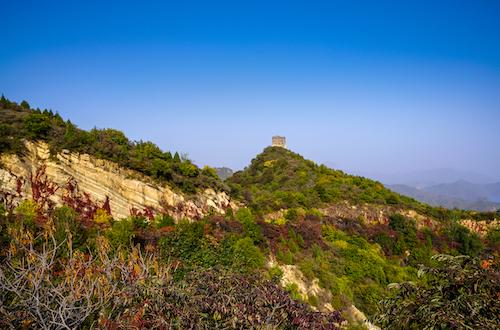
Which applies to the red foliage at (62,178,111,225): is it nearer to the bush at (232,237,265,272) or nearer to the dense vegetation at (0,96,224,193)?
the dense vegetation at (0,96,224,193)

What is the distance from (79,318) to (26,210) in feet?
31.3

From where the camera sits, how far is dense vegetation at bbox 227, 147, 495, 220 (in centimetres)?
3005

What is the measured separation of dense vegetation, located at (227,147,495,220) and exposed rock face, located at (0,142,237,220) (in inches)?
305

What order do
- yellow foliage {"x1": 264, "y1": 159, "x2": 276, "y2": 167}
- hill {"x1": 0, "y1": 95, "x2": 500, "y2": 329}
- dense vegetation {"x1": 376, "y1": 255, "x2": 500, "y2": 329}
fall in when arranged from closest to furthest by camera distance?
dense vegetation {"x1": 376, "y1": 255, "x2": 500, "y2": 329}, hill {"x1": 0, "y1": 95, "x2": 500, "y2": 329}, yellow foliage {"x1": 264, "y1": 159, "x2": 276, "y2": 167}

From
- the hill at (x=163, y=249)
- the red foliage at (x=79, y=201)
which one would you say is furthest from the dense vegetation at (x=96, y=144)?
the red foliage at (x=79, y=201)

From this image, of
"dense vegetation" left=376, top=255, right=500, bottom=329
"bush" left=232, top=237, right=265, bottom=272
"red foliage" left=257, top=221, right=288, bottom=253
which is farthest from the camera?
"red foliage" left=257, top=221, right=288, bottom=253

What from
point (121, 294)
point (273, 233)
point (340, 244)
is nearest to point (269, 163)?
point (340, 244)

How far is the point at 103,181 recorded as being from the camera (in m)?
17.5

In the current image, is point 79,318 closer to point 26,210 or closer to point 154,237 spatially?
point 154,237

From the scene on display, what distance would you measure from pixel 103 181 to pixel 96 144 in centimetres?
211

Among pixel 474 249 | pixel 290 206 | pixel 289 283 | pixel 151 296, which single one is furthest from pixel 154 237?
pixel 474 249

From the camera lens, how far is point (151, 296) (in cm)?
666

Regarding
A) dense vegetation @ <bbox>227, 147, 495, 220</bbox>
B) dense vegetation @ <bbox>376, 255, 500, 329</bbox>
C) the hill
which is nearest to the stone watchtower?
dense vegetation @ <bbox>227, 147, 495, 220</bbox>

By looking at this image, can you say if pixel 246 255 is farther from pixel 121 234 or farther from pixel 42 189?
pixel 42 189
